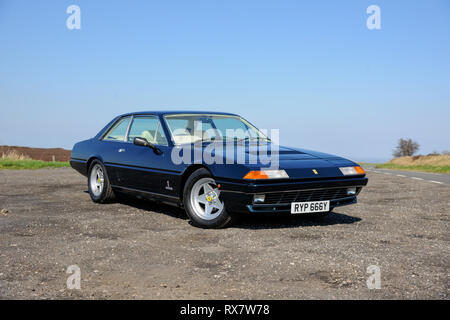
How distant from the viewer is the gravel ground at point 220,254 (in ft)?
10.7

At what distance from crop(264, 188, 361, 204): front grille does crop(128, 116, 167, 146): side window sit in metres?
1.82

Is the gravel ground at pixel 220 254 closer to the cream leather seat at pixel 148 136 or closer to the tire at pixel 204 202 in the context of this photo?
the tire at pixel 204 202

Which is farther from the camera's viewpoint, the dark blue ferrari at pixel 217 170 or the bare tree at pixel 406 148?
the bare tree at pixel 406 148

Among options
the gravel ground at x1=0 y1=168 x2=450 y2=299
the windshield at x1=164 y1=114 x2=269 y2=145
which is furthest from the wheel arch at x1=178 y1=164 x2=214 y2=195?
the windshield at x1=164 y1=114 x2=269 y2=145

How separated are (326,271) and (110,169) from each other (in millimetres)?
4466

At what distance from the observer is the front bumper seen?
16.5 feet

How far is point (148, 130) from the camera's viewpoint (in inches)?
268

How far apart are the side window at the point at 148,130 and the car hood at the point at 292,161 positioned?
3.96ft

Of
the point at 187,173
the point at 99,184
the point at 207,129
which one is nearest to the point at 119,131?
the point at 99,184

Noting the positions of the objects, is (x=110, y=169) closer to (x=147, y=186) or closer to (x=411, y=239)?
(x=147, y=186)

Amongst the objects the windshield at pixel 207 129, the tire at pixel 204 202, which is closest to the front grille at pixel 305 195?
the tire at pixel 204 202

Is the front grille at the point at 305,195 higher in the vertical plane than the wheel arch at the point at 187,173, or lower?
lower

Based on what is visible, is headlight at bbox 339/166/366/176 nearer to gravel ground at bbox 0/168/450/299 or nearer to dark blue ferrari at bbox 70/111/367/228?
dark blue ferrari at bbox 70/111/367/228
